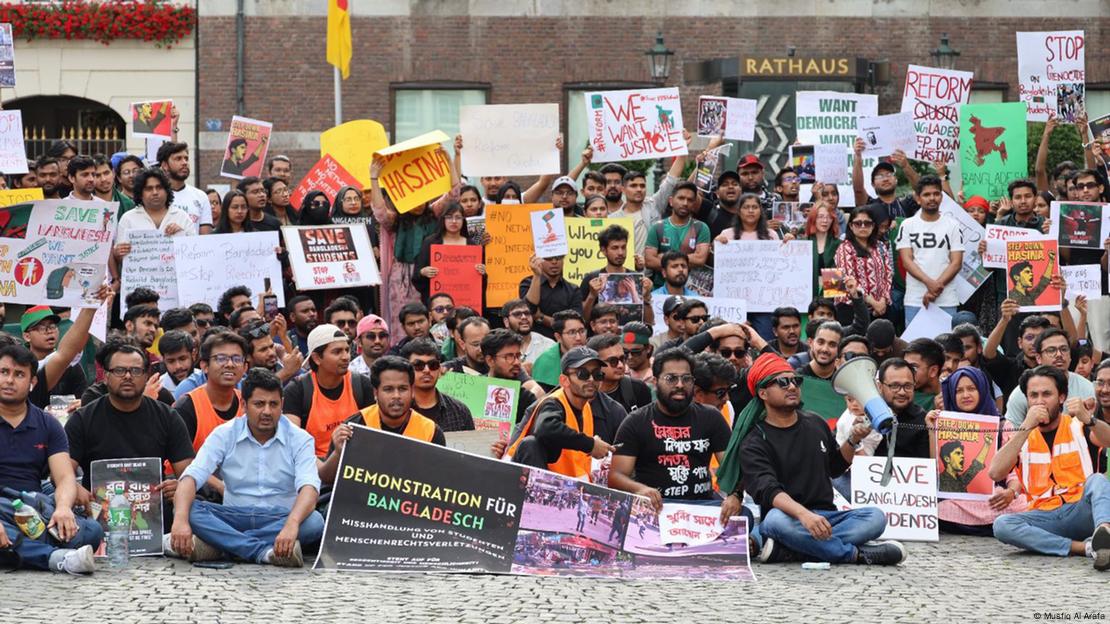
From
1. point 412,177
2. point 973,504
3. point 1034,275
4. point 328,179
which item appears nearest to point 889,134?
point 1034,275

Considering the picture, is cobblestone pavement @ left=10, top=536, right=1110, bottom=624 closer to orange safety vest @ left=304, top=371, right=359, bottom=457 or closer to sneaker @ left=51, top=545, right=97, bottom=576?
sneaker @ left=51, top=545, right=97, bottom=576

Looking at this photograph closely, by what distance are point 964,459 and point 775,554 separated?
1872 mm

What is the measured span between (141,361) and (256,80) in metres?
17.7

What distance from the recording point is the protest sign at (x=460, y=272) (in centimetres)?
1479

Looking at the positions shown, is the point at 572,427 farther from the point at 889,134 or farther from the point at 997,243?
the point at 889,134

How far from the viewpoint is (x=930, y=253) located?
15.1 metres

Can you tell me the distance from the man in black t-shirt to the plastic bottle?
3.07 metres

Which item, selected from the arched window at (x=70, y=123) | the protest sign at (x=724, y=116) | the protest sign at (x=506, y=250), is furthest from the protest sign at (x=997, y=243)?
the arched window at (x=70, y=123)

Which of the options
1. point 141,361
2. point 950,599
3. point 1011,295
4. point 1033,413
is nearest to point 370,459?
point 141,361

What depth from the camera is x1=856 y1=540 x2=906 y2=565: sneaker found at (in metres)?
10.6

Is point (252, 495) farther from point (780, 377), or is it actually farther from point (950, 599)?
point (950, 599)

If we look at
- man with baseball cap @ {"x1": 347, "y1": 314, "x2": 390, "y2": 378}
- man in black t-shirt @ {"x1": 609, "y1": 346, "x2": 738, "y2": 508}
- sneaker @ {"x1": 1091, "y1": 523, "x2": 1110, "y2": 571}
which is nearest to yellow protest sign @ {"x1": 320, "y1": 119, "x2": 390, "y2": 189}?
man with baseball cap @ {"x1": 347, "y1": 314, "x2": 390, "y2": 378}

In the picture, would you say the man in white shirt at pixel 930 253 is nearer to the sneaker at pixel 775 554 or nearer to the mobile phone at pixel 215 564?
the sneaker at pixel 775 554

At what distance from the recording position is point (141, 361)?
10.4 m
